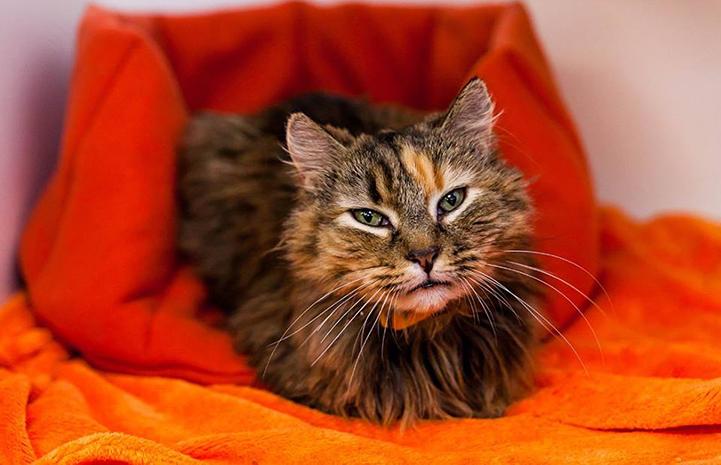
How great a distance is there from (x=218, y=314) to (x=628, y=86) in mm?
1465

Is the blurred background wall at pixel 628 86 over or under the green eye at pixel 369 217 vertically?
over

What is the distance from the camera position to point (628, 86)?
7.78ft

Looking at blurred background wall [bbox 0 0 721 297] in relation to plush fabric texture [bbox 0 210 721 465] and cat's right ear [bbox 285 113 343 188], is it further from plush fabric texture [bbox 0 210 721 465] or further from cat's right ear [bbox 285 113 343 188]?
cat's right ear [bbox 285 113 343 188]

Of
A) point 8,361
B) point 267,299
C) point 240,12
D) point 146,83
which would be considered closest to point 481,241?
point 267,299

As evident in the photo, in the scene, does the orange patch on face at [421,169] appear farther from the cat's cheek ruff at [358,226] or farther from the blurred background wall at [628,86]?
the blurred background wall at [628,86]

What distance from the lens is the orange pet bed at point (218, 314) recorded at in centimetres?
140

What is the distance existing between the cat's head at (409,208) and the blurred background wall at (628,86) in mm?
992

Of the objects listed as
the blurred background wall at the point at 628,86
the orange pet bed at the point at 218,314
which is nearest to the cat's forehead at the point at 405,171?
the orange pet bed at the point at 218,314

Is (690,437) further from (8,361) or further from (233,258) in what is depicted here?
(8,361)

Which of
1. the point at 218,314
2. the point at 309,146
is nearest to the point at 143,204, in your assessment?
the point at 218,314

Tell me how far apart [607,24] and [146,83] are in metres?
1.43

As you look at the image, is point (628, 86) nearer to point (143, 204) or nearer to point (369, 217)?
point (369, 217)

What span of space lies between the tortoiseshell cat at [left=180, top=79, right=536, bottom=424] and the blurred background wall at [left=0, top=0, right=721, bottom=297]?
830mm

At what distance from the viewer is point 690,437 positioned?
139cm
